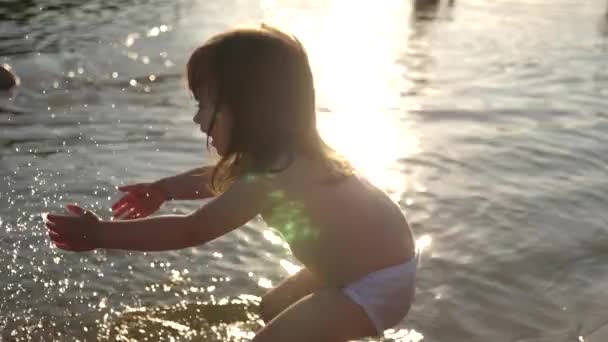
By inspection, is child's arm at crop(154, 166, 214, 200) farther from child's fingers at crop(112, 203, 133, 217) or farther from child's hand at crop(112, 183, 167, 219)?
child's fingers at crop(112, 203, 133, 217)

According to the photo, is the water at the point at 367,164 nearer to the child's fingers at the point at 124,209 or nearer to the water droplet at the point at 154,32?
the water droplet at the point at 154,32

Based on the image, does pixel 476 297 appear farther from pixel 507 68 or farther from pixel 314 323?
pixel 507 68

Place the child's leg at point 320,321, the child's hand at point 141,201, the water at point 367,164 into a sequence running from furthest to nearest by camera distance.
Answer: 1. the water at point 367,164
2. the child's hand at point 141,201
3. the child's leg at point 320,321

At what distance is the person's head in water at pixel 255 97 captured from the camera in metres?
3.32

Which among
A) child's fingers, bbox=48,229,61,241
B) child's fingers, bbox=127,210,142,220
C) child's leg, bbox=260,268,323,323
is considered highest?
child's fingers, bbox=48,229,61,241

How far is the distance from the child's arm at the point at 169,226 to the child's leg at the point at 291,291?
0.61 metres

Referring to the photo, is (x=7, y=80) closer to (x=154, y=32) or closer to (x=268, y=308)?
(x=154, y=32)

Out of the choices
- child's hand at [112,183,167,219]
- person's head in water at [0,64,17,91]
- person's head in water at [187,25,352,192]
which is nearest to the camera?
person's head in water at [187,25,352,192]

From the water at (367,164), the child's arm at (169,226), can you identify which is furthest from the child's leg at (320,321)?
the water at (367,164)

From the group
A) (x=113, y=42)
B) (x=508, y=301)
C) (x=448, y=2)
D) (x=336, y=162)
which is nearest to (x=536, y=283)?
(x=508, y=301)

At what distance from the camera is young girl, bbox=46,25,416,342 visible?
11.0ft

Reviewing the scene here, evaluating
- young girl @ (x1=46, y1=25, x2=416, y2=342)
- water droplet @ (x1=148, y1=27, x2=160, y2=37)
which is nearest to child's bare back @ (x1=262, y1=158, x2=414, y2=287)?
young girl @ (x1=46, y1=25, x2=416, y2=342)

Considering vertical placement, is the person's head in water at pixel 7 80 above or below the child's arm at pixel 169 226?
below

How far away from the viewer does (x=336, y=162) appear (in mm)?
3564
